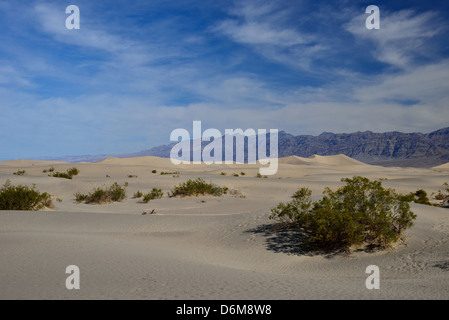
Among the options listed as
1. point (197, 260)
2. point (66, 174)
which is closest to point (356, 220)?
Answer: point (197, 260)

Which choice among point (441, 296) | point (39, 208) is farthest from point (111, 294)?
point (39, 208)

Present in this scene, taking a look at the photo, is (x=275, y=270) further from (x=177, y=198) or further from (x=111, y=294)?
(x=177, y=198)

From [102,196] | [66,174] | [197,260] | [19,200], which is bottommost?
[197,260]

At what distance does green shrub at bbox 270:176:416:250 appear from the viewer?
820 cm

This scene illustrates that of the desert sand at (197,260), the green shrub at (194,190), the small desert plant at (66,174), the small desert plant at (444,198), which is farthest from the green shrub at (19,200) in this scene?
the small desert plant at (444,198)

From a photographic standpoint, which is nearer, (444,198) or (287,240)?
(287,240)

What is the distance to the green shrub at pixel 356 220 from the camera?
8.20 m

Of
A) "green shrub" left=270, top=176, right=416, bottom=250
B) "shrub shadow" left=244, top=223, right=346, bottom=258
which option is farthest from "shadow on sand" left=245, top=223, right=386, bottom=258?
"green shrub" left=270, top=176, right=416, bottom=250

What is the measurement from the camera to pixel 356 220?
27.7 ft

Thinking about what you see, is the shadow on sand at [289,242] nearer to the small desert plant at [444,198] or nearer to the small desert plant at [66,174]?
the small desert plant at [444,198]

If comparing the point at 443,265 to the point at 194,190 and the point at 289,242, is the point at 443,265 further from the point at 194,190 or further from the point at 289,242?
the point at 194,190

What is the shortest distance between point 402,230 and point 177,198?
13.5 metres

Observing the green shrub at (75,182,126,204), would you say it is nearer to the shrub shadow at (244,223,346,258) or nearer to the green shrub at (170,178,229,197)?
the green shrub at (170,178,229,197)
